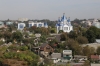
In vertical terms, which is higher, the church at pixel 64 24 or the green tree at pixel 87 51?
the church at pixel 64 24

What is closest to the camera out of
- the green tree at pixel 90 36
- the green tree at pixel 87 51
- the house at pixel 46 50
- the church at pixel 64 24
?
the green tree at pixel 87 51

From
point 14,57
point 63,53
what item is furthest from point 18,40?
point 14,57

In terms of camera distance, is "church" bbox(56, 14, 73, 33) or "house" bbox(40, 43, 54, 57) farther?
"church" bbox(56, 14, 73, 33)

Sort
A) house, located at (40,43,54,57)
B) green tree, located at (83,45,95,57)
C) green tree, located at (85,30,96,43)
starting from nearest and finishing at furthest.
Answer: green tree, located at (83,45,95,57) → house, located at (40,43,54,57) → green tree, located at (85,30,96,43)

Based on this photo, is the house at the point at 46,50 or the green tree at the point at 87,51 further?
the house at the point at 46,50

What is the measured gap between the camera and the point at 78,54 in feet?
40.6

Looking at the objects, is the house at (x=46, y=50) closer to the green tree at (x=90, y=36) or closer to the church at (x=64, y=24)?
the green tree at (x=90, y=36)

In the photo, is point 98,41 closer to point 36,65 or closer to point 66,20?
point 36,65

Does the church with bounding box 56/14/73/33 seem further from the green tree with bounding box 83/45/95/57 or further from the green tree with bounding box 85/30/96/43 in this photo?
the green tree with bounding box 83/45/95/57

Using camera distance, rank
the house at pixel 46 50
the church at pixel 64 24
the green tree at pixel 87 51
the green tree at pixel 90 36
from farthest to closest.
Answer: the church at pixel 64 24 < the green tree at pixel 90 36 < the house at pixel 46 50 < the green tree at pixel 87 51

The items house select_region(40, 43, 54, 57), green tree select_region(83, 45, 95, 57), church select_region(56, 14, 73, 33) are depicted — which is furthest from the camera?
church select_region(56, 14, 73, 33)

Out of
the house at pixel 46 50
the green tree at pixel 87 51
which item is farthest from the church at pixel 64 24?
the green tree at pixel 87 51

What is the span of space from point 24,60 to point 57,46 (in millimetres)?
5114

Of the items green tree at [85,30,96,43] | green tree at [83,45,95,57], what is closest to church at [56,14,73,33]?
green tree at [85,30,96,43]
